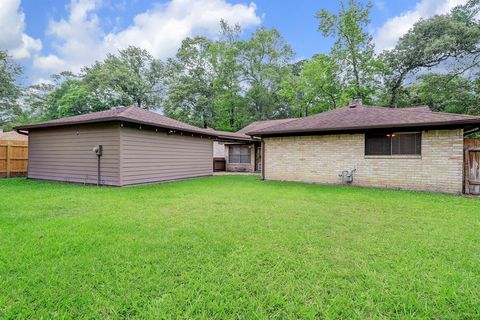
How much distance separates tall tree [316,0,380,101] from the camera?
19.7 meters

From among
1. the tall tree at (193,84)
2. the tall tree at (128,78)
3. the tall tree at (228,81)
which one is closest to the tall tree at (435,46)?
the tall tree at (228,81)

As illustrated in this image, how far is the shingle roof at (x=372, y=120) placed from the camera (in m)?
7.38

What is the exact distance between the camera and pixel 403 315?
1.92 m

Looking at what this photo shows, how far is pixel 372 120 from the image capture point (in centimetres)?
892

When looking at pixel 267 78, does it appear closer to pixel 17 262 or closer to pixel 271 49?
pixel 271 49

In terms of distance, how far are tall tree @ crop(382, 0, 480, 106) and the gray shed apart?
57.0 ft

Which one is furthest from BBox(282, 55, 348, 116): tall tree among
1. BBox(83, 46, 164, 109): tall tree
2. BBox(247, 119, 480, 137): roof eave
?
BBox(83, 46, 164, 109): tall tree

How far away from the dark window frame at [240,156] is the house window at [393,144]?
29.4ft

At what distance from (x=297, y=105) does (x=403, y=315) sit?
78.8 ft

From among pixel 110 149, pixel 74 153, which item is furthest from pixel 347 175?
pixel 74 153

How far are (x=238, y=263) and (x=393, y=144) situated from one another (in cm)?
791

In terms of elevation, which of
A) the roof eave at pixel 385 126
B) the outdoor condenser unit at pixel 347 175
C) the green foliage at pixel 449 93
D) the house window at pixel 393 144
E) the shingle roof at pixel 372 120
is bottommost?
the outdoor condenser unit at pixel 347 175

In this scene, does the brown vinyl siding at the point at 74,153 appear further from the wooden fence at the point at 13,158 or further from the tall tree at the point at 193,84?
the tall tree at the point at 193,84

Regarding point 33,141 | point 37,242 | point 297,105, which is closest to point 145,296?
point 37,242
